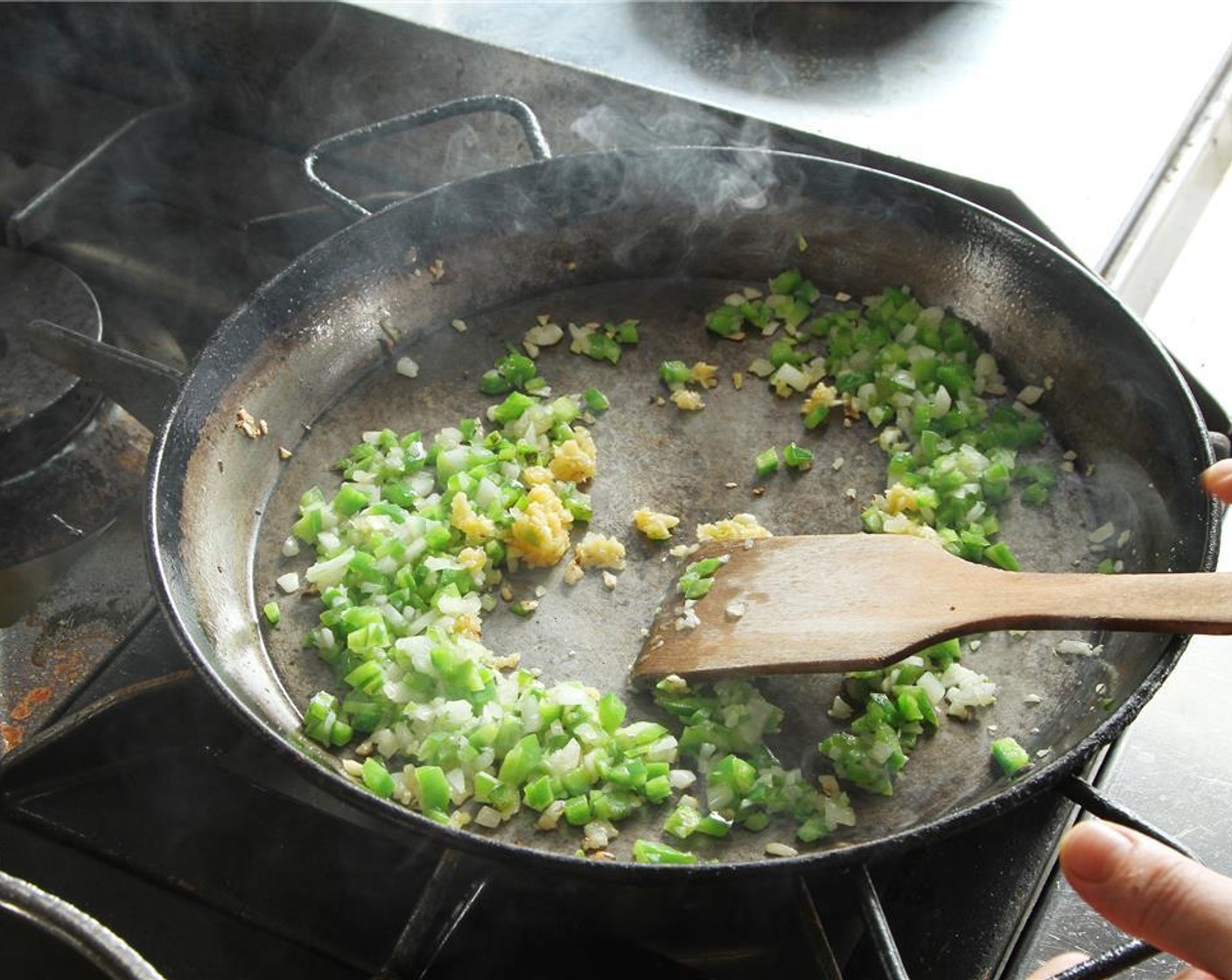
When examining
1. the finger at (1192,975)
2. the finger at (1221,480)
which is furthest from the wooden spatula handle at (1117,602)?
the finger at (1192,975)

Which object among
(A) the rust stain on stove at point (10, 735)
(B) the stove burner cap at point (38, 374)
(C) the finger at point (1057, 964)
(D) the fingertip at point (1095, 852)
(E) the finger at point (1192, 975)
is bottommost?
(A) the rust stain on stove at point (10, 735)

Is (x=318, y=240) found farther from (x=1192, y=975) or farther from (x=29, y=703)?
(x=1192, y=975)

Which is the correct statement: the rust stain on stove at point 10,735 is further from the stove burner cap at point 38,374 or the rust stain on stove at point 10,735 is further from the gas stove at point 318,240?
the stove burner cap at point 38,374

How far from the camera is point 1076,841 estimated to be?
93 centimetres

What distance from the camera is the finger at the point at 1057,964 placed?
112cm

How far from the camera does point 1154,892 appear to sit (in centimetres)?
90

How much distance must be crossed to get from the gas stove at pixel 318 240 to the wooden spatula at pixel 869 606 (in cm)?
21

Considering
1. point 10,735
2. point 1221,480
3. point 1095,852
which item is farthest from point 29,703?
Answer: point 1221,480

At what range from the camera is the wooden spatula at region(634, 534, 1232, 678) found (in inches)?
44.1

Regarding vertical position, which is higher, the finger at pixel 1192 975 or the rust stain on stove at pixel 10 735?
the finger at pixel 1192 975

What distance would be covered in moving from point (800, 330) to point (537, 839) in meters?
0.95

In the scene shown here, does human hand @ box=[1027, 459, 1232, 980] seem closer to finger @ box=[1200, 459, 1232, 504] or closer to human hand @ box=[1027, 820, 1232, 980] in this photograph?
human hand @ box=[1027, 820, 1232, 980]

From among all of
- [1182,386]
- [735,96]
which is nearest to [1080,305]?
[1182,386]

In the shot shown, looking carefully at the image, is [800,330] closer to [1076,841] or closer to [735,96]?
[735,96]
